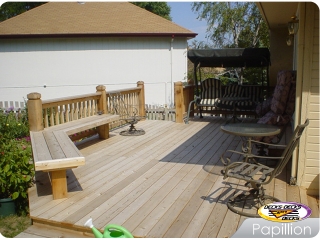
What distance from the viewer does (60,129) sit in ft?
16.8

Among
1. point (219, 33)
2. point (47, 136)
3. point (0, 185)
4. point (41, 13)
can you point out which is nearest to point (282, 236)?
point (0, 185)

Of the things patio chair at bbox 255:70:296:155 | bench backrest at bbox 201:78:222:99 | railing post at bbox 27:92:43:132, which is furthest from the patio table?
bench backrest at bbox 201:78:222:99

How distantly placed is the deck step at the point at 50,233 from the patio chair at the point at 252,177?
4.67 ft

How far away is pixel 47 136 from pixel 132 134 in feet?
8.23

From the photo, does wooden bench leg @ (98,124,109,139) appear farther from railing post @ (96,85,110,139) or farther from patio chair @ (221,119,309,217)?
patio chair @ (221,119,309,217)

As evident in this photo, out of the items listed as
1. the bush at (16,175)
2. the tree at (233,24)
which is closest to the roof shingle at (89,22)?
the tree at (233,24)

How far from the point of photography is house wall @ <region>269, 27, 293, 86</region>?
29.7 ft

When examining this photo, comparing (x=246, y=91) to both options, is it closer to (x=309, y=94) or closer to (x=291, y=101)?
(x=291, y=101)

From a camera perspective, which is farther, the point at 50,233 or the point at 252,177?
the point at 252,177

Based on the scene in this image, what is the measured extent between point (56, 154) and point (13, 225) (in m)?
0.93

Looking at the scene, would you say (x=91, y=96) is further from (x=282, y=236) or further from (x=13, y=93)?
(x=13, y=93)

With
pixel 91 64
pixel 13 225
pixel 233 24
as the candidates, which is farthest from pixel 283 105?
pixel 233 24

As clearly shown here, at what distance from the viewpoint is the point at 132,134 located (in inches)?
272

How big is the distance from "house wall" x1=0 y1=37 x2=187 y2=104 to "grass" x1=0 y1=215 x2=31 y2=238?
8.72 m
